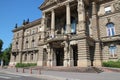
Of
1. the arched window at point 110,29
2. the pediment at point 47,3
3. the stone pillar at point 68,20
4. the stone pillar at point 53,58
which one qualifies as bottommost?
the stone pillar at point 53,58

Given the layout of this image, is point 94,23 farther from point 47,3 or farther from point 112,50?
point 47,3

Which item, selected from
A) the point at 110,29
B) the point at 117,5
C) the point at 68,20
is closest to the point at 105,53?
the point at 110,29

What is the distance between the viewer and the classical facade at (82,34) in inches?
1152

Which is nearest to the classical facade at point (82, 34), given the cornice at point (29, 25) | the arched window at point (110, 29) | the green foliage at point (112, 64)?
the arched window at point (110, 29)

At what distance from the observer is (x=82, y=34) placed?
29.4m

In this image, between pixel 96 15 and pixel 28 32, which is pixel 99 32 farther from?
pixel 28 32

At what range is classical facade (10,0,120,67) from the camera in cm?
2925

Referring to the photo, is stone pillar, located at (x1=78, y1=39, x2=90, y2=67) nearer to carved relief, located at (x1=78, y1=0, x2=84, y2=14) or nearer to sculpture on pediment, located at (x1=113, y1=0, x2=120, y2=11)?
carved relief, located at (x1=78, y1=0, x2=84, y2=14)

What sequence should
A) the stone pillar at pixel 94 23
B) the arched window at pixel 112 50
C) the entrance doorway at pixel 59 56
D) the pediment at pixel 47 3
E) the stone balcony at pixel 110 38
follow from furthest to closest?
the pediment at pixel 47 3
the entrance doorway at pixel 59 56
the stone pillar at pixel 94 23
the arched window at pixel 112 50
the stone balcony at pixel 110 38

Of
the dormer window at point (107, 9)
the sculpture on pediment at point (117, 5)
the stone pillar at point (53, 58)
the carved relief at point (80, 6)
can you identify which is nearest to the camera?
the sculpture on pediment at point (117, 5)

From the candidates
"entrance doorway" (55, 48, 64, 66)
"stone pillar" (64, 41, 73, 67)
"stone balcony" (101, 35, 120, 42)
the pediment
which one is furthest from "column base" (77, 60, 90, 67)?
the pediment

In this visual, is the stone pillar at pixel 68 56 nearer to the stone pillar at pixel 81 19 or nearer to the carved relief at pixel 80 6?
the stone pillar at pixel 81 19

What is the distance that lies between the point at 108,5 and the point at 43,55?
744 inches

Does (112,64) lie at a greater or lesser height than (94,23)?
lesser
